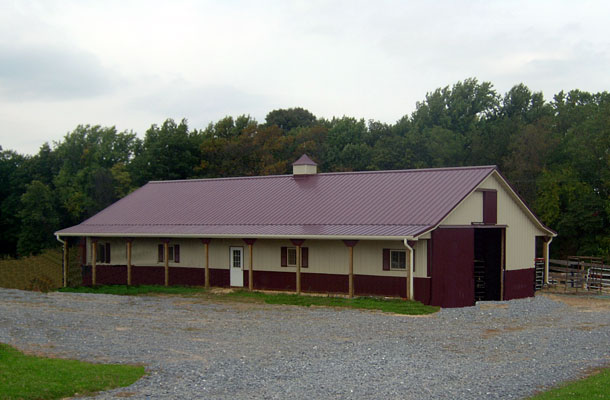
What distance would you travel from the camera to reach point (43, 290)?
31984 mm

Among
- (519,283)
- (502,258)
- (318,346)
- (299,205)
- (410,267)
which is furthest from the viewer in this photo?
(299,205)

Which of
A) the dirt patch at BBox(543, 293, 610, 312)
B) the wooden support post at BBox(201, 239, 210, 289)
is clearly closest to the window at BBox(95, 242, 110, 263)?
the wooden support post at BBox(201, 239, 210, 289)

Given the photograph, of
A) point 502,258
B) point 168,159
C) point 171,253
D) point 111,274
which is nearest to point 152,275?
point 171,253

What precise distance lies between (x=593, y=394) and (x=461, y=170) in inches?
699

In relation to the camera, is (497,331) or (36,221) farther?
(36,221)

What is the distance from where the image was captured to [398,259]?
968 inches

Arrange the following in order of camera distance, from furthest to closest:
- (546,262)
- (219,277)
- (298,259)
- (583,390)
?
(546,262), (219,277), (298,259), (583,390)

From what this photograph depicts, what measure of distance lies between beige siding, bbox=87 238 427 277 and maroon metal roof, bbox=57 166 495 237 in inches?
27.0

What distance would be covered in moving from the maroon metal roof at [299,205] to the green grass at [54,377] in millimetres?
12968

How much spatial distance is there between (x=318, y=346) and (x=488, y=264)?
14075 millimetres

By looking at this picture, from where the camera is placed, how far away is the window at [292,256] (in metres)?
27.3

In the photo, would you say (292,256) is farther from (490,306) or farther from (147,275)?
(147,275)

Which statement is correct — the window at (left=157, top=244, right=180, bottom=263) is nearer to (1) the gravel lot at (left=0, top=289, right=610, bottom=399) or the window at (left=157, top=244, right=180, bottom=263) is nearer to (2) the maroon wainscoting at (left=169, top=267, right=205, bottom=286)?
(2) the maroon wainscoting at (left=169, top=267, right=205, bottom=286)

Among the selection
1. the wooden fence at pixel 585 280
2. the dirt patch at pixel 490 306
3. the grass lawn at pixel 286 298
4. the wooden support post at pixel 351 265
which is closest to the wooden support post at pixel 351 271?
the wooden support post at pixel 351 265
